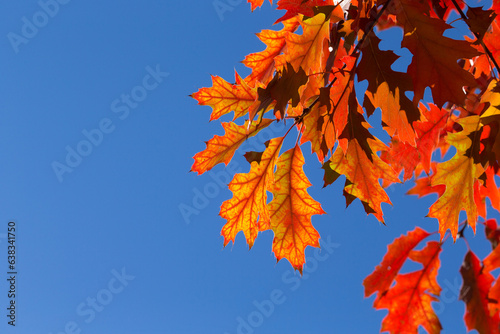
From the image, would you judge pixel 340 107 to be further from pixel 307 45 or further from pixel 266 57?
pixel 266 57

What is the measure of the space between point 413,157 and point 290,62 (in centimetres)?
81

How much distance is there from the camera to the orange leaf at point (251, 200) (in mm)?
1283

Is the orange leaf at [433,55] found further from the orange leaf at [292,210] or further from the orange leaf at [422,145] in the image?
the orange leaf at [422,145]

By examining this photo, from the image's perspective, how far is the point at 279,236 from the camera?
1313mm

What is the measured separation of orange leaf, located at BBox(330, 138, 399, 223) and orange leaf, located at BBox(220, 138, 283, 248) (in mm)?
184

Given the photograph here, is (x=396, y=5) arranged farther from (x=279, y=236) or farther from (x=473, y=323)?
(x=473, y=323)

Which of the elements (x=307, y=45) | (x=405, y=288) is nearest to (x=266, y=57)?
(x=307, y=45)

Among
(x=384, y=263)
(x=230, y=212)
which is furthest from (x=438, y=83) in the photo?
(x=384, y=263)

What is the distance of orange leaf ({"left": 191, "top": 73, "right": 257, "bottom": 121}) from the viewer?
50.3 inches

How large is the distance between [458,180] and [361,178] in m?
0.30

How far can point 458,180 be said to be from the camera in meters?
1.29

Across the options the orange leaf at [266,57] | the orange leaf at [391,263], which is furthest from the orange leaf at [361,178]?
the orange leaf at [391,263]

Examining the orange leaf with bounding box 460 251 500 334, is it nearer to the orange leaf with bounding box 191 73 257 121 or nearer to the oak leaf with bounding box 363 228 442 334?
the oak leaf with bounding box 363 228 442 334

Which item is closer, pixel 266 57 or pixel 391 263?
pixel 266 57
